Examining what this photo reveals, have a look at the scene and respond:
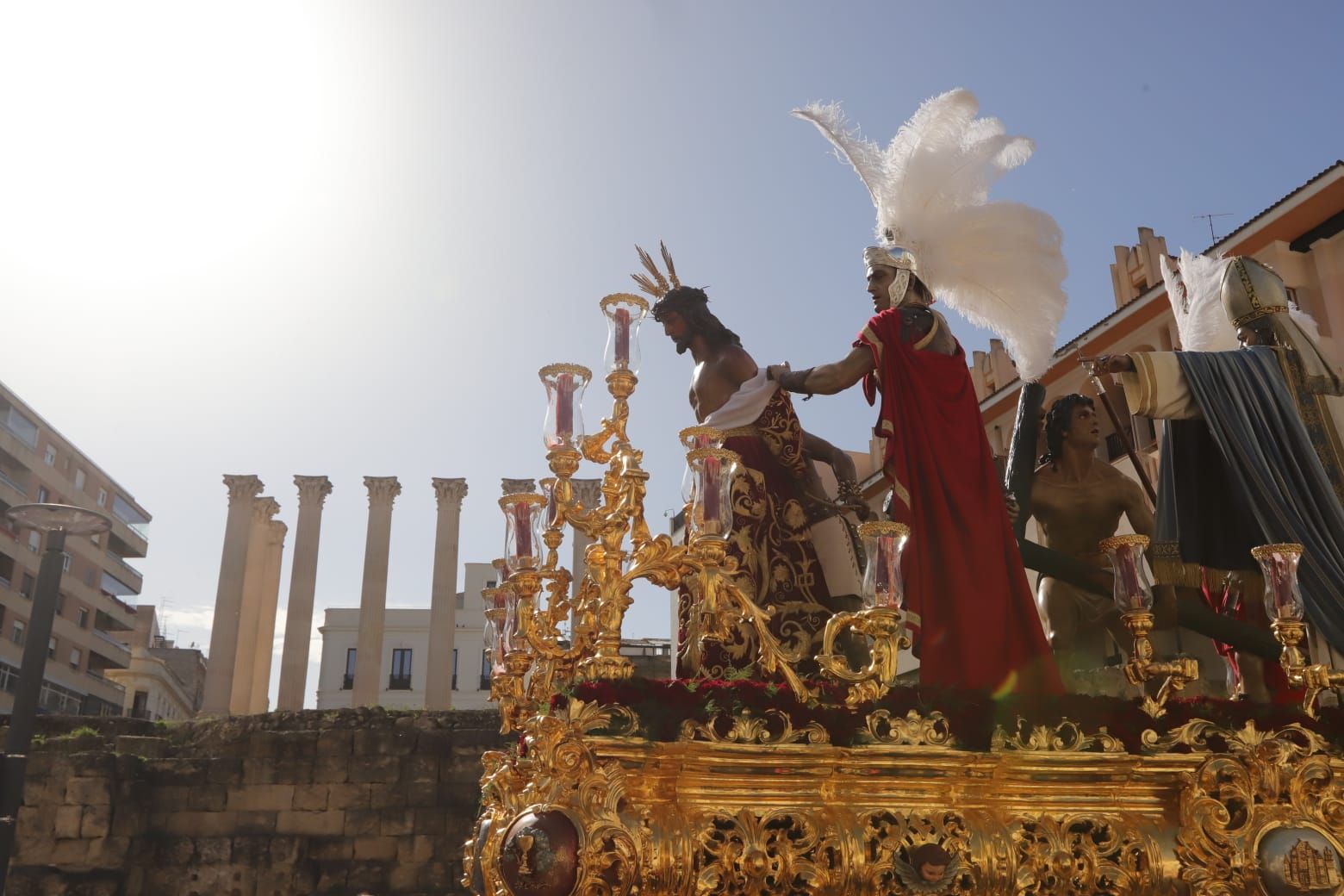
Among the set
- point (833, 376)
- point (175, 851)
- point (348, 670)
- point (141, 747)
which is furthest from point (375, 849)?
point (348, 670)

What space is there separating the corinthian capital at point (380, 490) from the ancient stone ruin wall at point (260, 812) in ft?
44.7

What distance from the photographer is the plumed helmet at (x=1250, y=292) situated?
6.93 m

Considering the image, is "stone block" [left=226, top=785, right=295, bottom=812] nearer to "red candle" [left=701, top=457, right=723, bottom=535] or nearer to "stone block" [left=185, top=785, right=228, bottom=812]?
"stone block" [left=185, top=785, right=228, bottom=812]

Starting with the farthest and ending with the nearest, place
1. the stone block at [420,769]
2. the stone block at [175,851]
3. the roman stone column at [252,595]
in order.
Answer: the roman stone column at [252,595]
the stone block at [420,769]
the stone block at [175,851]

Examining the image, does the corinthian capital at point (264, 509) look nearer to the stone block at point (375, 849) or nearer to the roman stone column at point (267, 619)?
the roman stone column at point (267, 619)

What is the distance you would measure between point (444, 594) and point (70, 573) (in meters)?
23.4

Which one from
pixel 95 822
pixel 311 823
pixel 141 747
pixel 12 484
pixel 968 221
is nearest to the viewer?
pixel 968 221

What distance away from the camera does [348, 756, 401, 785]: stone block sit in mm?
23203

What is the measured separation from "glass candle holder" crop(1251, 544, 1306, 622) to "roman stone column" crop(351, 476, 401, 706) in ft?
104

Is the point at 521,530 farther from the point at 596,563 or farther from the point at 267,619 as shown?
the point at 267,619

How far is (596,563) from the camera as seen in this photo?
497cm

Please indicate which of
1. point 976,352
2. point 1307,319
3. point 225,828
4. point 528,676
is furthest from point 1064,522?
point 225,828

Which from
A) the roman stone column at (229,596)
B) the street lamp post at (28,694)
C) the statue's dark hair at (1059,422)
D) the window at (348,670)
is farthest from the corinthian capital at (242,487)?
the statue's dark hair at (1059,422)

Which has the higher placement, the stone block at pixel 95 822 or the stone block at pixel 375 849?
the stone block at pixel 95 822
